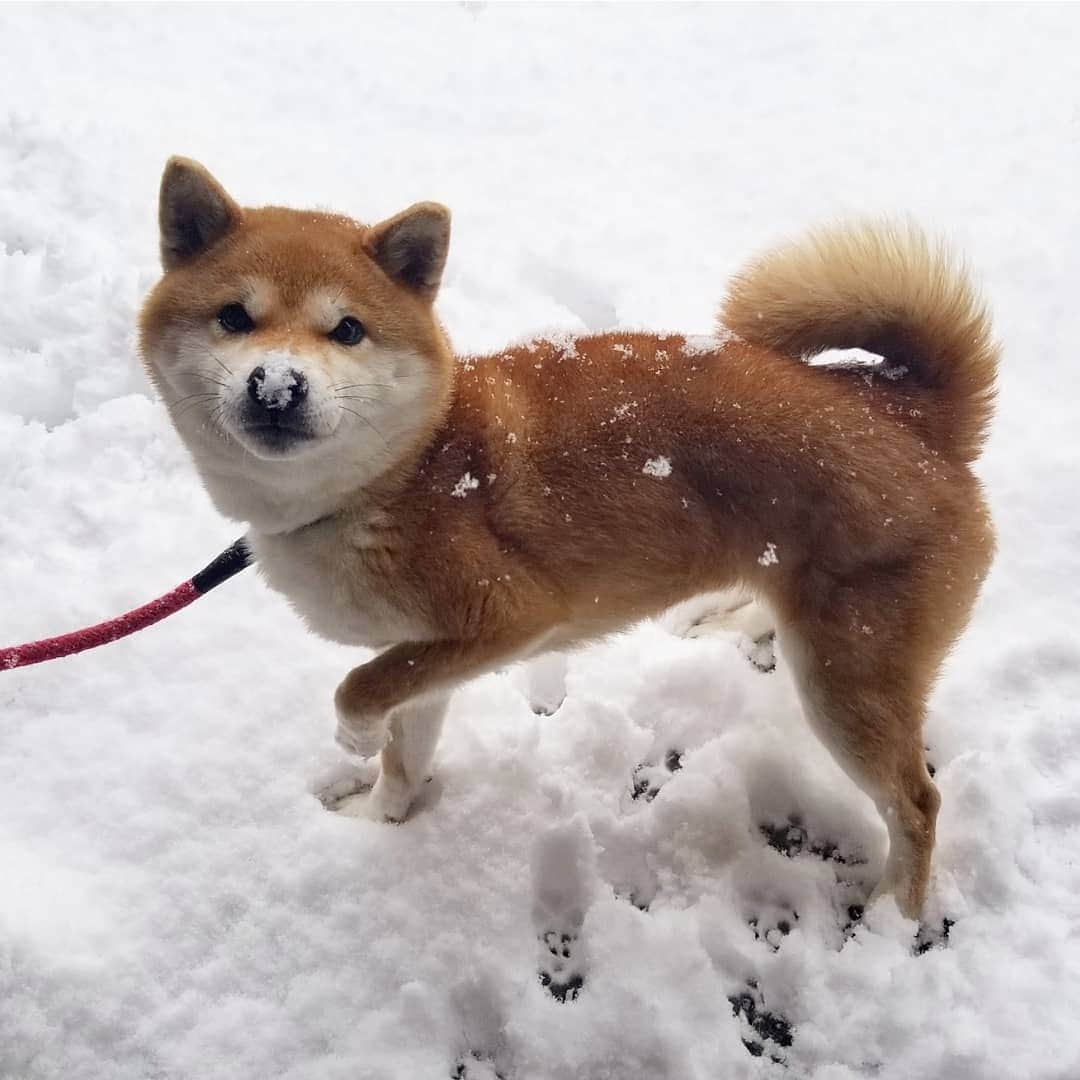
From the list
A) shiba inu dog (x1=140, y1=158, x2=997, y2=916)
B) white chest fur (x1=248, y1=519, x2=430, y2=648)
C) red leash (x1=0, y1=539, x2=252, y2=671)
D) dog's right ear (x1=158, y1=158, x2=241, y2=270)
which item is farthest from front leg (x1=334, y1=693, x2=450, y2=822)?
dog's right ear (x1=158, y1=158, x2=241, y2=270)

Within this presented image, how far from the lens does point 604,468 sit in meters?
1.92

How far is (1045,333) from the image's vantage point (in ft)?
11.5

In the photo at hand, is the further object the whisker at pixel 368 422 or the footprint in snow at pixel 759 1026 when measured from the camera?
the footprint in snow at pixel 759 1026

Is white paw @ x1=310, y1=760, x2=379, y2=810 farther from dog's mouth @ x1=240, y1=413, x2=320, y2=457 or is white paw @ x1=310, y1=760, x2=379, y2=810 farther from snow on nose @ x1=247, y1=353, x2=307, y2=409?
snow on nose @ x1=247, y1=353, x2=307, y2=409

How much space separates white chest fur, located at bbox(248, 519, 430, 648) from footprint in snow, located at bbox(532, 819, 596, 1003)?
71cm

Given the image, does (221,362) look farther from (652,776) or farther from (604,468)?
(652,776)

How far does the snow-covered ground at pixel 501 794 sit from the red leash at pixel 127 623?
37 centimetres

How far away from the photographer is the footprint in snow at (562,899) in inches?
80.4

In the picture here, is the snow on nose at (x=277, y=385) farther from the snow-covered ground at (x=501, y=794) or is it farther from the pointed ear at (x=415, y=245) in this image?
the snow-covered ground at (x=501, y=794)

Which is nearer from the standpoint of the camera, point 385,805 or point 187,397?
point 187,397

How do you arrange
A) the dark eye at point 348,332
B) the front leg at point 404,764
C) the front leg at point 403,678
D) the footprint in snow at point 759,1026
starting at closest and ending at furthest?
the dark eye at point 348,332 → the front leg at point 403,678 → the footprint in snow at point 759,1026 → the front leg at point 404,764

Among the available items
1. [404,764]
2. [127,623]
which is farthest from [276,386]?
[404,764]

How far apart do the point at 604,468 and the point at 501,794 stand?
0.94m


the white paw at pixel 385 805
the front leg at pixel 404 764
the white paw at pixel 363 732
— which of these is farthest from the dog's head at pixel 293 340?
the white paw at pixel 385 805
